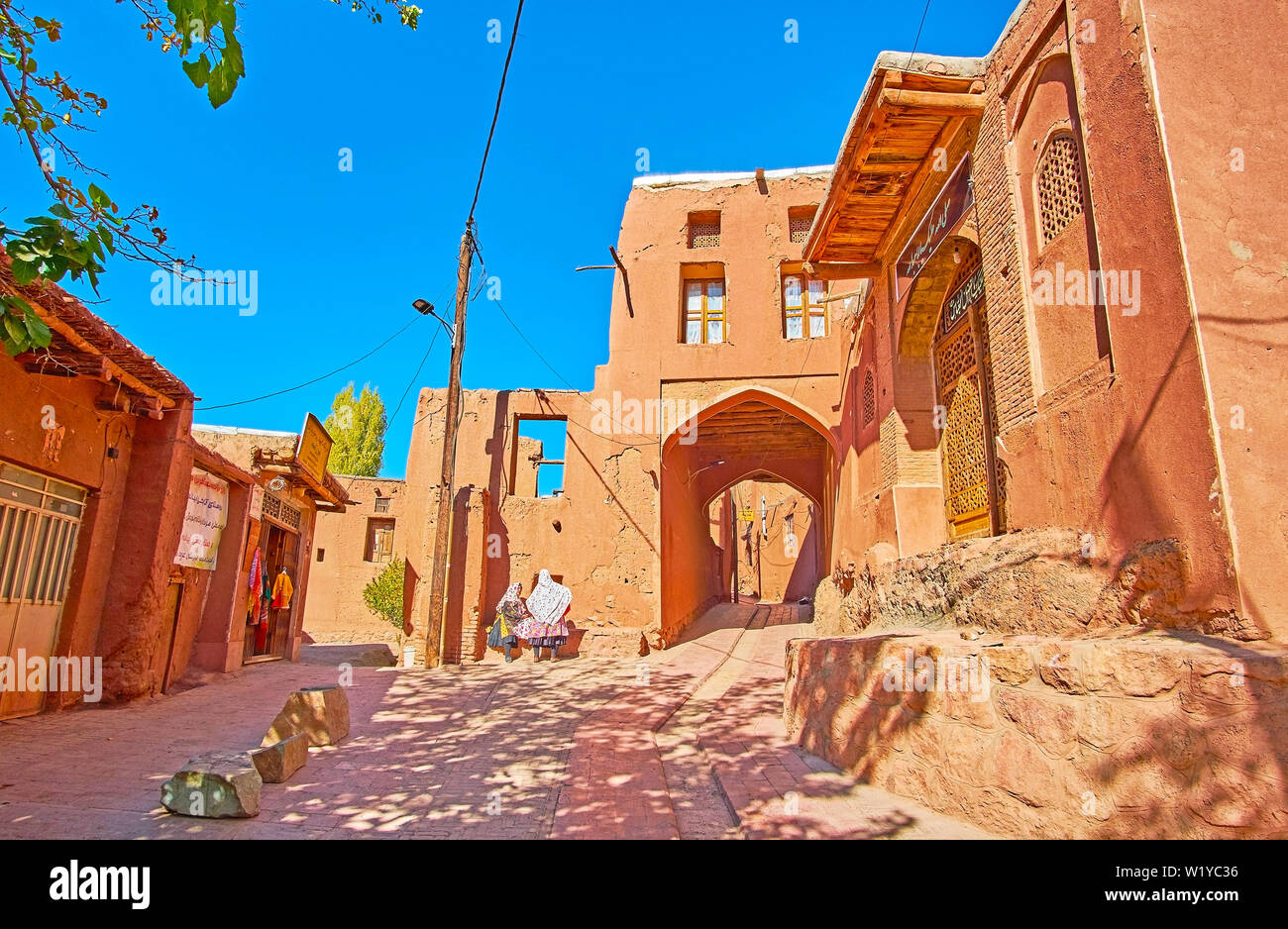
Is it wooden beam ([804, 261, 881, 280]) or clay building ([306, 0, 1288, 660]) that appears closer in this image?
clay building ([306, 0, 1288, 660])

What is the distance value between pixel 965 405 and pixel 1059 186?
3041mm

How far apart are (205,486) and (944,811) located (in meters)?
9.15

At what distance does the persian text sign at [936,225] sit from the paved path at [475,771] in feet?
17.9

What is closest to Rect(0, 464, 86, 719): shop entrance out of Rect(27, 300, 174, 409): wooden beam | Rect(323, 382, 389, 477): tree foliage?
Rect(27, 300, 174, 409): wooden beam

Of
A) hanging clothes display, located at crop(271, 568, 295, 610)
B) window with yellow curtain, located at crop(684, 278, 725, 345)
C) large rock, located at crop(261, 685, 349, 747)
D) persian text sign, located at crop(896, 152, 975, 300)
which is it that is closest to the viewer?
large rock, located at crop(261, 685, 349, 747)

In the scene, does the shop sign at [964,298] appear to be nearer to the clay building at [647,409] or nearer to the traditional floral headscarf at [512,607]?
Result: the clay building at [647,409]

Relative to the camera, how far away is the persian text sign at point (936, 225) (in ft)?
24.5

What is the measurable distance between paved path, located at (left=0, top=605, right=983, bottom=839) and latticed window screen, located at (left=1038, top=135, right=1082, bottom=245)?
4.37 m

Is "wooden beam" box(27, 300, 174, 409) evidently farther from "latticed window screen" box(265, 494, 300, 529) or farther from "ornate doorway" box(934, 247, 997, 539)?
"ornate doorway" box(934, 247, 997, 539)

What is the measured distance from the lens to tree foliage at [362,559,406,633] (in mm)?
19297

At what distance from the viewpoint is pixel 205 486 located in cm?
925
